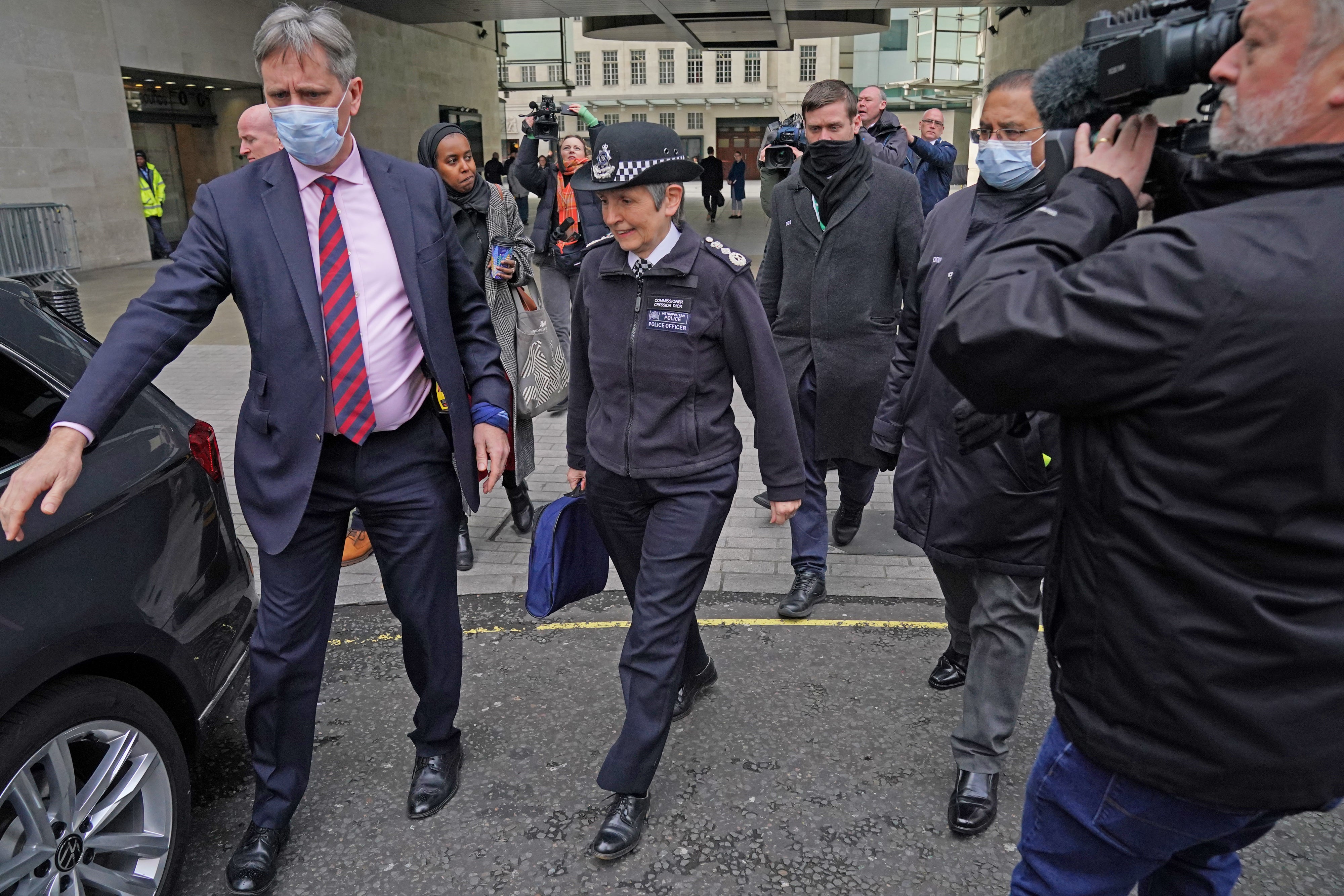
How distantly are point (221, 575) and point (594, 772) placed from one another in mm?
1243

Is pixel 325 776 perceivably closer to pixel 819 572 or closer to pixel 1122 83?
pixel 819 572

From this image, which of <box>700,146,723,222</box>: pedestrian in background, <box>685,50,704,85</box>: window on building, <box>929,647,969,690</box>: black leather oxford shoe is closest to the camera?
<box>929,647,969,690</box>: black leather oxford shoe

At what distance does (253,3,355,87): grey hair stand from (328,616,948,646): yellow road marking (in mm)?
2325

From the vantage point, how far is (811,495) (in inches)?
171

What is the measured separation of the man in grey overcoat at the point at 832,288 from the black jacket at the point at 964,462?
107 cm

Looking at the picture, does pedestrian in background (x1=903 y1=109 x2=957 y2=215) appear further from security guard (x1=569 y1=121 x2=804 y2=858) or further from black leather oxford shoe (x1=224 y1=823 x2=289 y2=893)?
black leather oxford shoe (x1=224 y1=823 x2=289 y2=893)

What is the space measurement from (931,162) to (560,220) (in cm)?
303

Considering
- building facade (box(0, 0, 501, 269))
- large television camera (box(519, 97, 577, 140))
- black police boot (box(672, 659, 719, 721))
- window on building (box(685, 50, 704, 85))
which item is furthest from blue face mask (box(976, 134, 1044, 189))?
window on building (box(685, 50, 704, 85))

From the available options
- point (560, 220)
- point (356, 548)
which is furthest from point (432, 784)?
point (560, 220)

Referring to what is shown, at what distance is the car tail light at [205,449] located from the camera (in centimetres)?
282

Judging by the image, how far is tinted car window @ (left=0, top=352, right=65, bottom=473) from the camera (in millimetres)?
2383

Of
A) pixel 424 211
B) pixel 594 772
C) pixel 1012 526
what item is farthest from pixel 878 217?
pixel 594 772

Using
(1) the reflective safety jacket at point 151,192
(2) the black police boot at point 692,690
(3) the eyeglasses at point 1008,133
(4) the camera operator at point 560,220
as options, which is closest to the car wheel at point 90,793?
(2) the black police boot at point 692,690

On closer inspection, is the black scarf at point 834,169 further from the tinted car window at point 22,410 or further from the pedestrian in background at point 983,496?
the tinted car window at point 22,410
